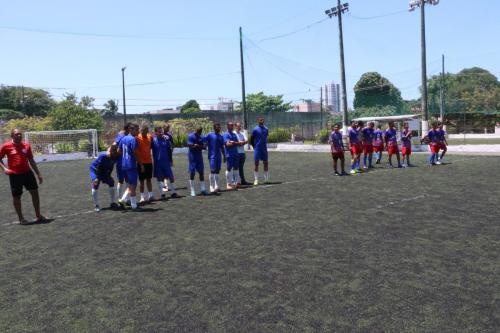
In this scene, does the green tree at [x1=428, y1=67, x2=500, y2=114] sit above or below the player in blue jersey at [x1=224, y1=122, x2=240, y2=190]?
above

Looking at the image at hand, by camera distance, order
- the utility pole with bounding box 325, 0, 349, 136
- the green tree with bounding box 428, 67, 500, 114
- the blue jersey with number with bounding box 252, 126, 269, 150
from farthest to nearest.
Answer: the green tree with bounding box 428, 67, 500, 114 < the utility pole with bounding box 325, 0, 349, 136 < the blue jersey with number with bounding box 252, 126, 269, 150

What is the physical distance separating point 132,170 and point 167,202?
5.24ft

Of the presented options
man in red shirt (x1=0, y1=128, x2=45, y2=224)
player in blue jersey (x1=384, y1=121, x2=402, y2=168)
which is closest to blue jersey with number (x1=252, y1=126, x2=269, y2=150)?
man in red shirt (x1=0, y1=128, x2=45, y2=224)

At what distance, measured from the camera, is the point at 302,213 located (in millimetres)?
9289

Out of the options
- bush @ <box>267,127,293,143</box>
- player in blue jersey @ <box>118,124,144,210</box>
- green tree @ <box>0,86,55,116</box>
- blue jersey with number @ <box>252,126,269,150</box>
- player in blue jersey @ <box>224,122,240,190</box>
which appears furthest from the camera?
green tree @ <box>0,86,55,116</box>

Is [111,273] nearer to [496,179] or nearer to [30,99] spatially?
[496,179]

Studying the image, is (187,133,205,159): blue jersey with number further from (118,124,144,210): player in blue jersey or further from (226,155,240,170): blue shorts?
(118,124,144,210): player in blue jersey

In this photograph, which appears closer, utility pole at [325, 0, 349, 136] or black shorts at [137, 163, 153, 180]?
black shorts at [137, 163, 153, 180]

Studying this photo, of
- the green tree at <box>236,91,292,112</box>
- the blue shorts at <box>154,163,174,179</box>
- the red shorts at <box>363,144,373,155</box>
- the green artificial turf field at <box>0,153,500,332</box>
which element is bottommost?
the green artificial turf field at <box>0,153,500,332</box>

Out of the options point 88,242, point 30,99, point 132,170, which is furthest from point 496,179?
point 30,99

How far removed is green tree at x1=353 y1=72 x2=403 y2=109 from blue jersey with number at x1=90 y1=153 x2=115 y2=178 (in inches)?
3688

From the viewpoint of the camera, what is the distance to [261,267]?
5.88 meters

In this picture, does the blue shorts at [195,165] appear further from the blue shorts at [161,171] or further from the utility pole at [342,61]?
the utility pole at [342,61]

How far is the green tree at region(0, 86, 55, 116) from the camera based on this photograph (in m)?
91.0
